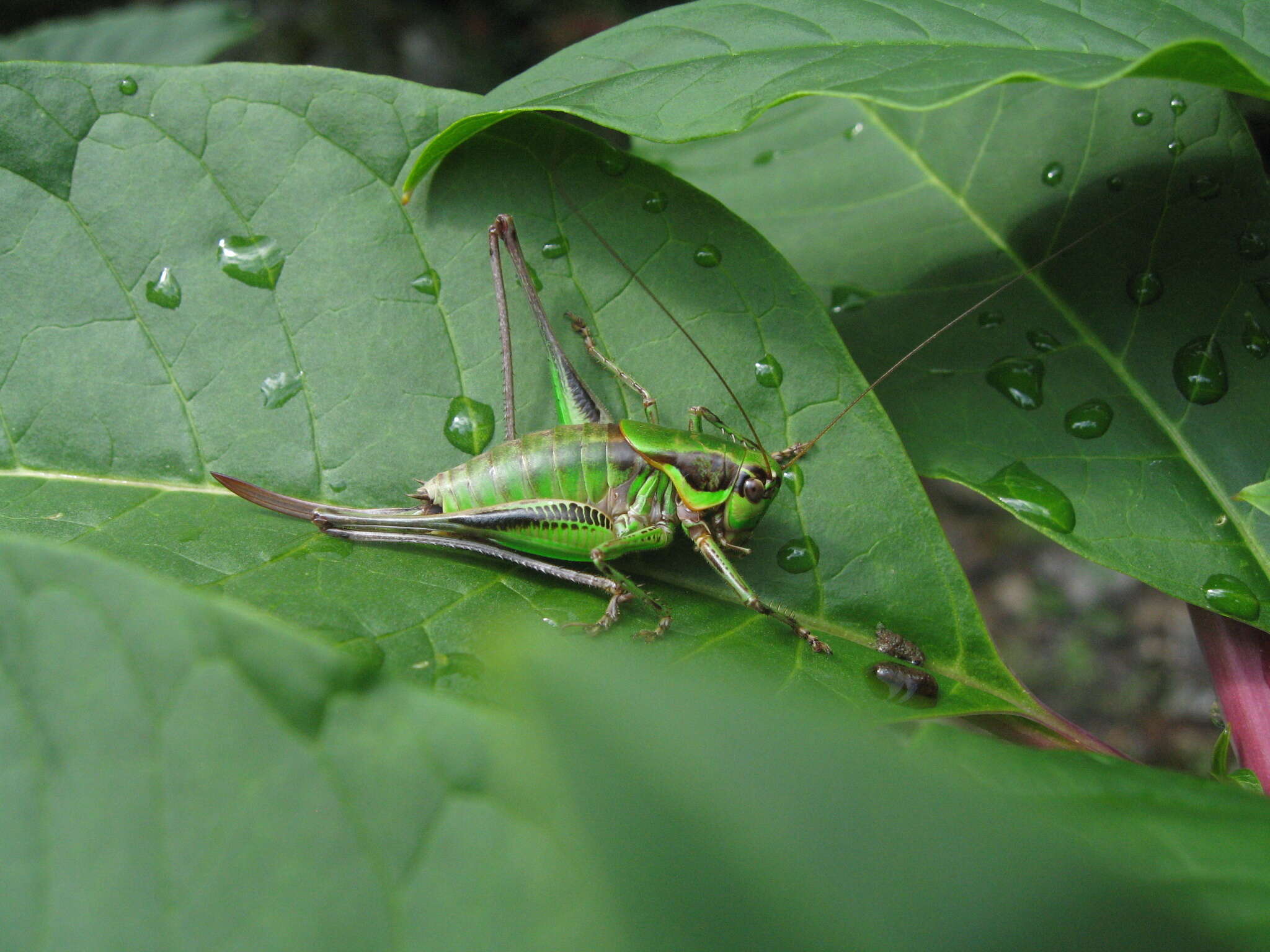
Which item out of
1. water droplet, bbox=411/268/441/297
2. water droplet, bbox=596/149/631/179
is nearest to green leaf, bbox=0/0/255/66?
water droplet, bbox=411/268/441/297

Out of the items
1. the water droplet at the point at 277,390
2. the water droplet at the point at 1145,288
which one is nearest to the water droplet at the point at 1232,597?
the water droplet at the point at 1145,288

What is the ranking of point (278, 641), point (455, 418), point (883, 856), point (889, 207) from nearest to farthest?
point (883, 856), point (278, 641), point (455, 418), point (889, 207)

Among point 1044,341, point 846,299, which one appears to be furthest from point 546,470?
point 1044,341

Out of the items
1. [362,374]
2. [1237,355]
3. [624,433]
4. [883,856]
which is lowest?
[624,433]

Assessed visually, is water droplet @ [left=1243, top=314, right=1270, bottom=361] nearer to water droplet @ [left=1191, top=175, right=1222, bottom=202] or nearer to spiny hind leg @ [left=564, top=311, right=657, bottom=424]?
water droplet @ [left=1191, top=175, right=1222, bottom=202]

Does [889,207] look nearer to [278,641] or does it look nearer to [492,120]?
[492,120]

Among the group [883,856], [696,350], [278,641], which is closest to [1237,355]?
[696,350]
